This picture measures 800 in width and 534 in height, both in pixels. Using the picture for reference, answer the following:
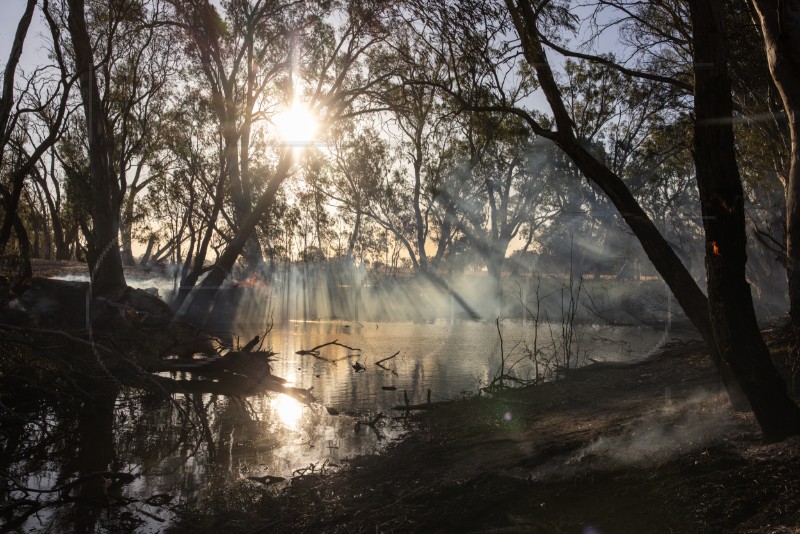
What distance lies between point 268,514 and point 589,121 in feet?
82.6

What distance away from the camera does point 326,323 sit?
24.2 metres

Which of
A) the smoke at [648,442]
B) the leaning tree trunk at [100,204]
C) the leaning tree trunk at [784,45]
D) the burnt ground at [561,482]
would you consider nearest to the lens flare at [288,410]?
the burnt ground at [561,482]

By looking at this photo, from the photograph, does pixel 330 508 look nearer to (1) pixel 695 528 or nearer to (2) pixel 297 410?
(1) pixel 695 528

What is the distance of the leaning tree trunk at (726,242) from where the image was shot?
402 centimetres

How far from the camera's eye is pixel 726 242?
13.3ft

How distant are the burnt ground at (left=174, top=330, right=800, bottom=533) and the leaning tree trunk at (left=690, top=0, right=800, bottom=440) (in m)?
0.31

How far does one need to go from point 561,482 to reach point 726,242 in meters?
1.86

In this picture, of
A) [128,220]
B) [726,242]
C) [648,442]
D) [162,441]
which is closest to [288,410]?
[162,441]

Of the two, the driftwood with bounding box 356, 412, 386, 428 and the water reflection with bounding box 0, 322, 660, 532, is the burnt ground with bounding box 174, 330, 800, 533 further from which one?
the driftwood with bounding box 356, 412, 386, 428

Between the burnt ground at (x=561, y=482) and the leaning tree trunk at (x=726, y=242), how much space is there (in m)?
0.31

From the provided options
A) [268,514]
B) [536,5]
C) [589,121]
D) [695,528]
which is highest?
[589,121]

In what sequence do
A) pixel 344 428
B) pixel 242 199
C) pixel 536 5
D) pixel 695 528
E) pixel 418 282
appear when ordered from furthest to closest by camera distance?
1. pixel 418 282
2. pixel 242 199
3. pixel 344 428
4. pixel 536 5
5. pixel 695 528

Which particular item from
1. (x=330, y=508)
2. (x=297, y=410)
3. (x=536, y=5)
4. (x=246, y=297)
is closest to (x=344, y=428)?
(x=297, y=410)

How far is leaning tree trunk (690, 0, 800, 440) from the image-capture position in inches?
158
